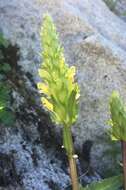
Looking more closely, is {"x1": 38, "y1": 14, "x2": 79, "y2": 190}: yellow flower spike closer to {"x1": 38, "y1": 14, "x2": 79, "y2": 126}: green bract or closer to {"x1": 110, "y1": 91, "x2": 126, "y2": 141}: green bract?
{"x1": 38, "y1": 14, "x2": 79, "y2": 126}: green bract

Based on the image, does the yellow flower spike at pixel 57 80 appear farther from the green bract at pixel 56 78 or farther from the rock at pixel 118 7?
the rock at pixel 118 7

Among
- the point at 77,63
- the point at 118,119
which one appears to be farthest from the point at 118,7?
the point at 118,119

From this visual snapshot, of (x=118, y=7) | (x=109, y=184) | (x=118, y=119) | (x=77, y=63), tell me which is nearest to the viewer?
(x=118, y=119)

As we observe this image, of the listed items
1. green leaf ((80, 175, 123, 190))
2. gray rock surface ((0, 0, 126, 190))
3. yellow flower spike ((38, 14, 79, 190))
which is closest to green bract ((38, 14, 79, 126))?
yellow flower spike ((38, 14, 79, 190))

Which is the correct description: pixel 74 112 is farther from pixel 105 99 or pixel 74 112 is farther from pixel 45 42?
pixel 105 99

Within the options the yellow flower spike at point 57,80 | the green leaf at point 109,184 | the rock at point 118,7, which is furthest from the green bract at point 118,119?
the rock at point 118,7

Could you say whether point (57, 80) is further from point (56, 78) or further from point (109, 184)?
point (109, 184)
